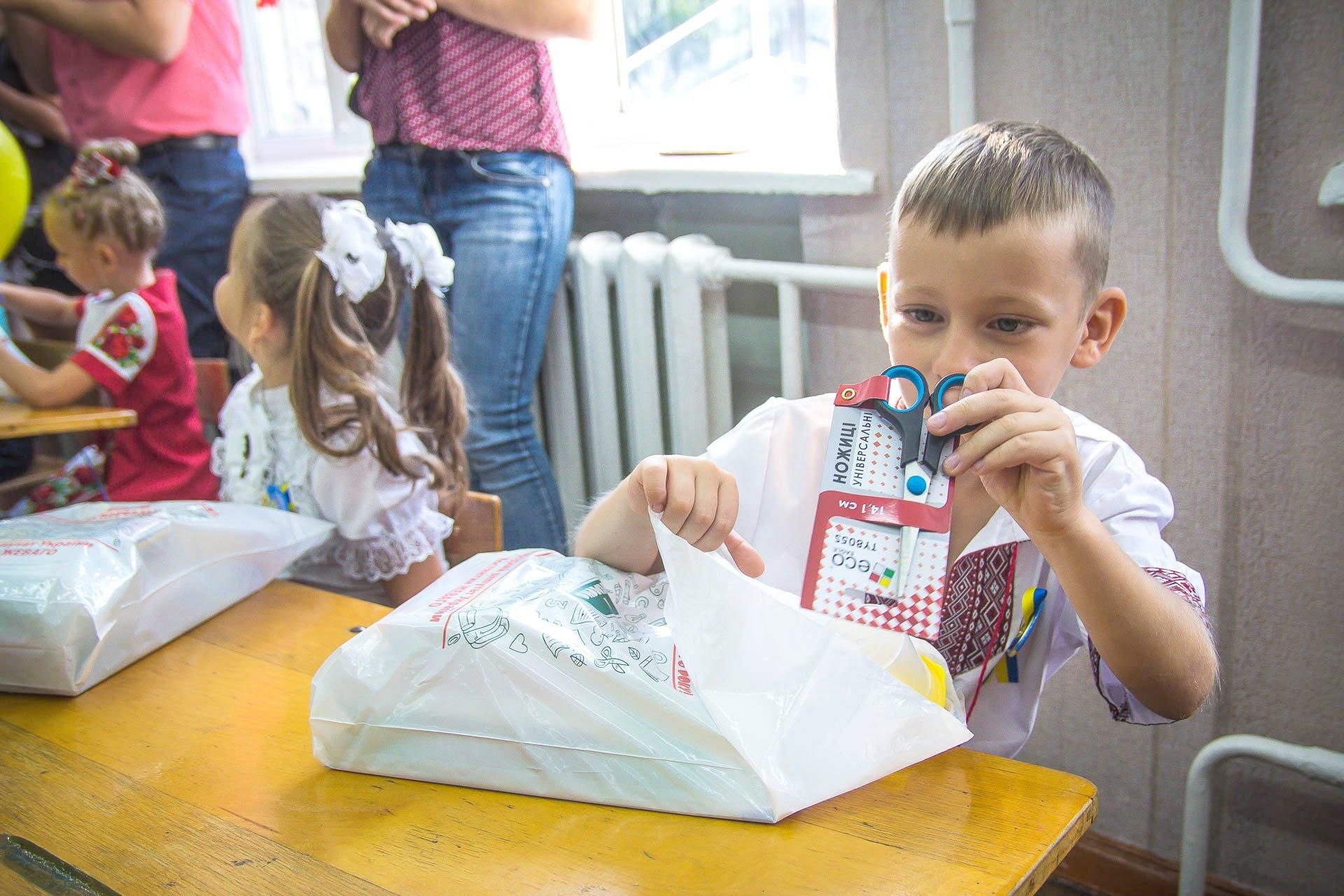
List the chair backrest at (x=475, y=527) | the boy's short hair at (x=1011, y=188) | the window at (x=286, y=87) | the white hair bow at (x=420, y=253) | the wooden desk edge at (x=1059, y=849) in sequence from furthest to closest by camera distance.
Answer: the window at (x=286, y=87) < the white hair bow at (x=420, y=253) < the chair backrest at (x=475, y=527) < the boy's short hair at (x=1011, y=188) < the wooden desk edge at (x=1059, y=849)

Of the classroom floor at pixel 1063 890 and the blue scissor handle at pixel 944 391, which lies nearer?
the blue scissor handle at pixel 944 391

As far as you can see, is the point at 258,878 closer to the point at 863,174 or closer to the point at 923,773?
the point at 923,773

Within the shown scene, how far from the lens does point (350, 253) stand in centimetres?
152

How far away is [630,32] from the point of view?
224cm

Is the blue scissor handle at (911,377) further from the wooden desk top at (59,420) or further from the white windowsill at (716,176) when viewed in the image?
the wooden desk top at (59,420)

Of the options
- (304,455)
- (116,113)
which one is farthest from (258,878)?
(116,113)

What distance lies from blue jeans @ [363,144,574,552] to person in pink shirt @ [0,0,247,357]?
61cm

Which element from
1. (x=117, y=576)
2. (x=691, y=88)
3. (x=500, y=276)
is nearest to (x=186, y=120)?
(x=500, y=276)

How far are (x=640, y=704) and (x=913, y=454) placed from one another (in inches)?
9.2

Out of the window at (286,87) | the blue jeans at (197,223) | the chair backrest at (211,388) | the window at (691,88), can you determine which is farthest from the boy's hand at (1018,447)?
the window at (286,87)

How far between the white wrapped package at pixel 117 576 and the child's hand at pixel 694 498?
0.50 meters

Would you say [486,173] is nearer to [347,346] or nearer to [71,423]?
[347,346]

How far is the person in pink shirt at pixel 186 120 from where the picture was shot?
2.32 meters

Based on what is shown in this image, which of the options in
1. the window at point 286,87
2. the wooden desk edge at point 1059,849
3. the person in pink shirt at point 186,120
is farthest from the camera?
the window at point 286,87
